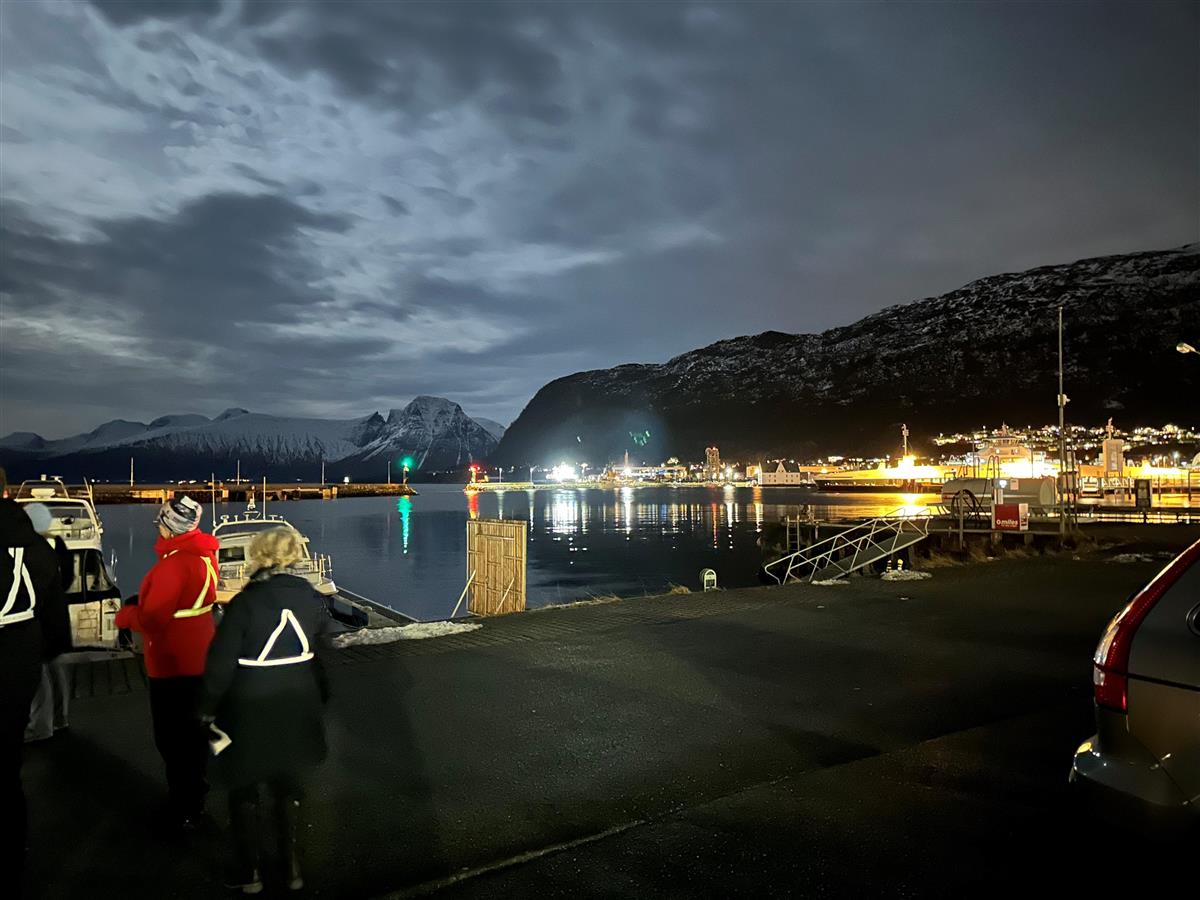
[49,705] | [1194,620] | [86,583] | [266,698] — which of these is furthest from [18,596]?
[86,583]

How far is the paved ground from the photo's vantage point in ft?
12.8

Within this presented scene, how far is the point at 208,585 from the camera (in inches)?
175

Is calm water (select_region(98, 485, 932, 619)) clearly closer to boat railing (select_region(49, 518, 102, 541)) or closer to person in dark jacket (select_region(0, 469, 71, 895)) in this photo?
boat railing (select_region(49, 518, 102, 541))

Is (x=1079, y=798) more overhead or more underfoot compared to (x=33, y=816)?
more overhead

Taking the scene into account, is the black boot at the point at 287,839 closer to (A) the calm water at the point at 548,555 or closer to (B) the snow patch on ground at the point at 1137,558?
(B) the snow patch on ground at the point at 1137,558

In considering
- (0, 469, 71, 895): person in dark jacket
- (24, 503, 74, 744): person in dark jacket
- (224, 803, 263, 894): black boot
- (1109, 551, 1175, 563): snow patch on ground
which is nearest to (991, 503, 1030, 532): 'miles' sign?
(1109, 551, 1175, 563): snow patch on ground

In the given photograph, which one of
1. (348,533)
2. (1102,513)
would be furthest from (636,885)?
(348,533)

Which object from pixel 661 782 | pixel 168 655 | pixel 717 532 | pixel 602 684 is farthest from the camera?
pixel 717 532

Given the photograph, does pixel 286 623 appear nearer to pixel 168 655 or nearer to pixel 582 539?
pixel 168 655

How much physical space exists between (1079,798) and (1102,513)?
42.7 m

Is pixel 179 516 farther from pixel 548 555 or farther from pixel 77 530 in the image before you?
pixel 548 555

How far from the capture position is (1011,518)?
28.6 m

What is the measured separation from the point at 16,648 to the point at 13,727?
1.11 feet

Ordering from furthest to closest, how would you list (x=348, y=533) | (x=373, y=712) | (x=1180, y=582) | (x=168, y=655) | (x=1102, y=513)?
(x=348, y=533) < (x=1102, y=513) < (x=373, y=712) < (x=168, y=655) < (x=1180, y=582)
